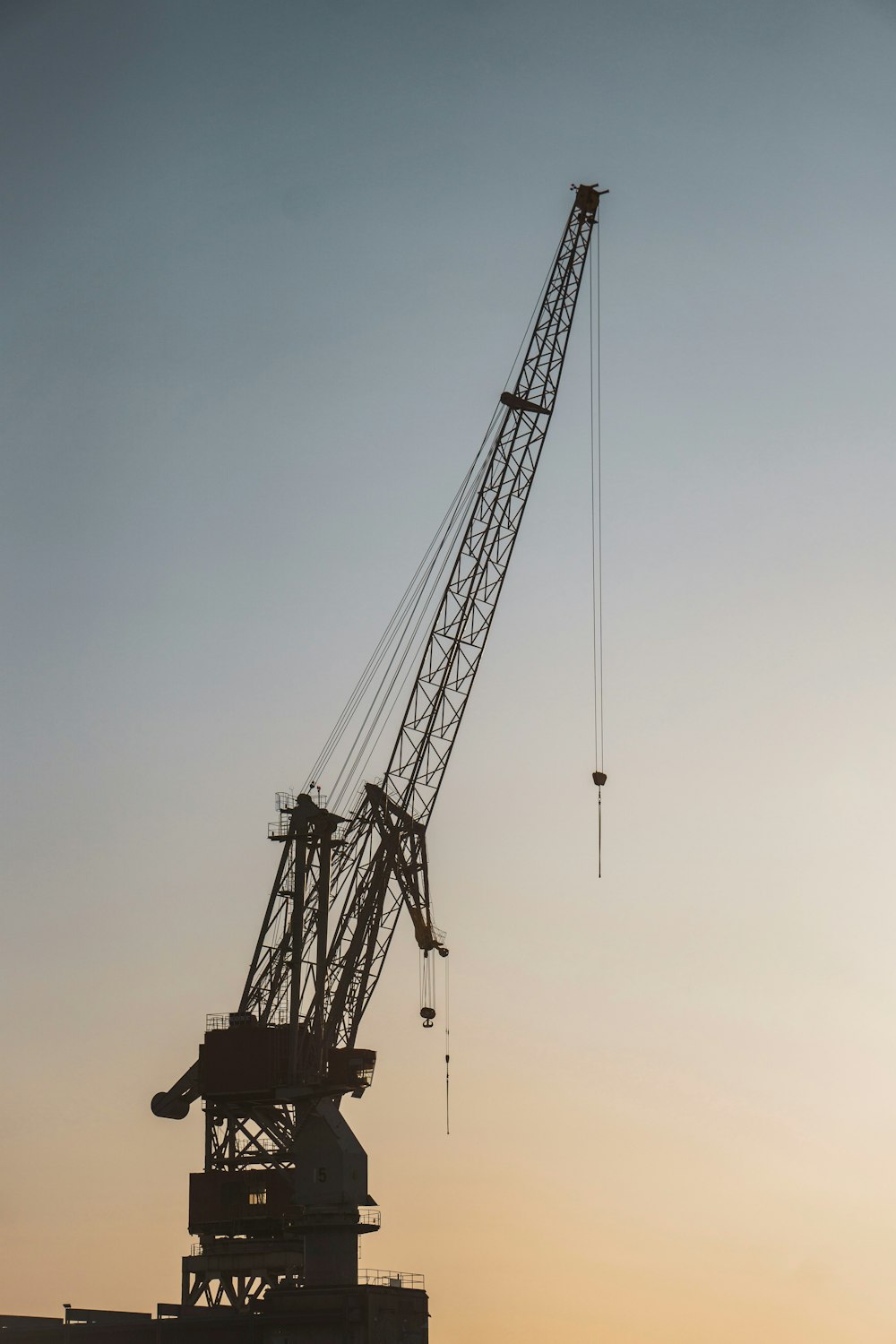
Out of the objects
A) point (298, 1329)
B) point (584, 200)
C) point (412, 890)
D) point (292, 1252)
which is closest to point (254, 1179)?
point (292, 1252)

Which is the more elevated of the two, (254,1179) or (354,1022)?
(354,1022)

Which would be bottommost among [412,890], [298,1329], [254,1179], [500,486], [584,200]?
[298,1329]

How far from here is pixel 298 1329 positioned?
82750 mm

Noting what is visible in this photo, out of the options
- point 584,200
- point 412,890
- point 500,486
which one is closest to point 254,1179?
point 412,890

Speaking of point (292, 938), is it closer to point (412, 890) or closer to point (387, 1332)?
point (412, 890)

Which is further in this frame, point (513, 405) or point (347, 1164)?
point (513, 405)

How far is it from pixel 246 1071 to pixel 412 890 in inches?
539

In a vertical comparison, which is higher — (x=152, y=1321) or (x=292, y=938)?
(x=292, y=938)

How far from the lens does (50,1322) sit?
261 feet

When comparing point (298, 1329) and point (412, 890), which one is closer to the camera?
point (298, 1329)

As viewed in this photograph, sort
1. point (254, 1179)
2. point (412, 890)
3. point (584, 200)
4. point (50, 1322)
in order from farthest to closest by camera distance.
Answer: point (584, 200), point (412, 890), point (254, 1179), point (50, 1322)

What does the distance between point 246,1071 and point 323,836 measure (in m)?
13.5

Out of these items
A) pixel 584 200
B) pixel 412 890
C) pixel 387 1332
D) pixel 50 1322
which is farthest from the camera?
pixel 584 200

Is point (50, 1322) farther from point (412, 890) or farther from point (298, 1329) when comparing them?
point (412, 890)
